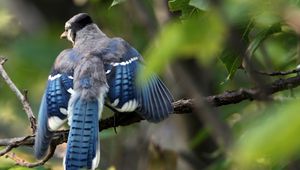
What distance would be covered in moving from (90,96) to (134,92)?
0.72ft

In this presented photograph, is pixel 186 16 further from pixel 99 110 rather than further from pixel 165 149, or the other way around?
pixel 165 149

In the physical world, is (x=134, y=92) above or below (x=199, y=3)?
below

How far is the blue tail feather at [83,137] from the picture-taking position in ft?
10.7

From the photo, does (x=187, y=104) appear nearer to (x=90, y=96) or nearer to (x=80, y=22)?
(x=90, y=96)

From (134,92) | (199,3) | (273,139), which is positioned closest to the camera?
(273,139)

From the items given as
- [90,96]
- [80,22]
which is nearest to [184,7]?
[90,96]

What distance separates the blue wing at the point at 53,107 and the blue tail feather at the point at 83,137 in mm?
96

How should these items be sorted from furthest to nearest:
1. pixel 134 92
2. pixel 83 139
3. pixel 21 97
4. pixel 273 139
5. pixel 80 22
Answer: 1. pixel 80 22
2. pixel 134 92
3. pixel 21 97
4. pixel 83 139
5. pixel 273 139

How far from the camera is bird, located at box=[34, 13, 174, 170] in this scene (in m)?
3.28

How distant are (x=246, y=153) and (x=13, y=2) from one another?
18.2 ft

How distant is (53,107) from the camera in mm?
3516

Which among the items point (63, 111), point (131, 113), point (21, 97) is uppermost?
point (21, 97)

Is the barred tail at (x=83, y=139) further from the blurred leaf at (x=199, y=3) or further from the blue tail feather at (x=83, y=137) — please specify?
the blurred leaf at (x=199, y=3)

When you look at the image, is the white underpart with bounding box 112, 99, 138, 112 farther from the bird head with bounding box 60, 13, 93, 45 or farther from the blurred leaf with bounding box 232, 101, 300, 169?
the blurred leaf with bounding box 232, 101, 300, 169
